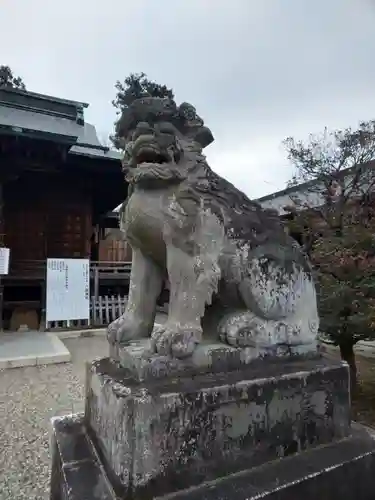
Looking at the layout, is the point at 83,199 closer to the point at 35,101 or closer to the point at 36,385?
the point at 35,101

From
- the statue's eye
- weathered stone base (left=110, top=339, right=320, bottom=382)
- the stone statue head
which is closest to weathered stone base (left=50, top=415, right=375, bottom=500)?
weathered stone base (left=110, top=339, right=320, bottom=382)

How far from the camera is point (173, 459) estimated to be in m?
1.20

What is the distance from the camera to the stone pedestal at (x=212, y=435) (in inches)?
45.9

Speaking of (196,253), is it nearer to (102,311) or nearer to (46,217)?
(102,311)

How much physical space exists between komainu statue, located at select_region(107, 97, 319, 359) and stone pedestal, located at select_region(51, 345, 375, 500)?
0.14 metres

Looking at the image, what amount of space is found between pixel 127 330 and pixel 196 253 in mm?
456

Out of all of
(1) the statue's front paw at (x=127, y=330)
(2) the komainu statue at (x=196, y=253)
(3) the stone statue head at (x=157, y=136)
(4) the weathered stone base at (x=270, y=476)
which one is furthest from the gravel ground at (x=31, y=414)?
(3) the stone statue head at (x=157, y=136)

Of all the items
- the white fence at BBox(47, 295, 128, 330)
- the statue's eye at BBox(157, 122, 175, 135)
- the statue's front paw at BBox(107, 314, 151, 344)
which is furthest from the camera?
the white fence at BBox(47, 295, 128, 330)

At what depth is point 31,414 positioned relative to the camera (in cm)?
324

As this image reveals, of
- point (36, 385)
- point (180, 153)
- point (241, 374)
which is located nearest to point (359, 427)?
point (241, 374)

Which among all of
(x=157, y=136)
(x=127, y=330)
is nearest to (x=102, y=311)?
(x=127, y=330)

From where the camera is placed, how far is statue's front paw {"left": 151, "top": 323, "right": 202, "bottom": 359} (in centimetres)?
133

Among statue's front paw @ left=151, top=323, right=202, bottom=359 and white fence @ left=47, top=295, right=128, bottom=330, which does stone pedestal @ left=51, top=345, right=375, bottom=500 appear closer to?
statue's front paw @ left=151, top=323, right=202, bottom=359

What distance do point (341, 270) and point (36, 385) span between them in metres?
3.42
